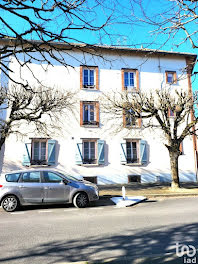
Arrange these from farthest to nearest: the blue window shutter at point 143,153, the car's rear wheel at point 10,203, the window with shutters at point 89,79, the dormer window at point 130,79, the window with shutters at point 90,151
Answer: the dormer window at point 130,79, the window with shutters at point 89,79, the blue window shutter at point 143,153, the window with shutters at point 90,151, the car's rear wheel at point 10,203

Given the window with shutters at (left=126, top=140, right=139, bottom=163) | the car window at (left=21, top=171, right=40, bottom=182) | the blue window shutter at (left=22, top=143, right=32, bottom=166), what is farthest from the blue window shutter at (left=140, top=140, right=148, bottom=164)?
the car window at (left=21, top=171, right=40, bottom=182)

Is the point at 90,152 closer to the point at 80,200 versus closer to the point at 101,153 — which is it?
the point at 101,153

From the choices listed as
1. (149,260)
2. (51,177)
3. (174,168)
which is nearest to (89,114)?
(174,168)

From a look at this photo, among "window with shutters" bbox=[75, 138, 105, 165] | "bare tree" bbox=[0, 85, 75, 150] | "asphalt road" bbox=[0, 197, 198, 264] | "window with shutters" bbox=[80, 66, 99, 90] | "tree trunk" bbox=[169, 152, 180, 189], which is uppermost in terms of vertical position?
"window with shutters" bbox=[80, 66, 99, 90]

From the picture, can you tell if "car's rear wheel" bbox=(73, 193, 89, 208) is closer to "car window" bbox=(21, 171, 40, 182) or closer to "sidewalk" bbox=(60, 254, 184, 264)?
"car window" bbox=(21, 171, 40, 182)

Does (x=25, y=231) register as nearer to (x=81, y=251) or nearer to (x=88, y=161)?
(x=81, y=251)

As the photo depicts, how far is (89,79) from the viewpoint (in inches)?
685

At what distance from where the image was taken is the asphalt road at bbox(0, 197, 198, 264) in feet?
12.3

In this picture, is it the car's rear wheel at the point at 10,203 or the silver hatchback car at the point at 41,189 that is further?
the silver hatchback car at the point at 41,189

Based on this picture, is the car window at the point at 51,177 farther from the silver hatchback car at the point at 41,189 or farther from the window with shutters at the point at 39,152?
the window with shutters at the point at 39,152

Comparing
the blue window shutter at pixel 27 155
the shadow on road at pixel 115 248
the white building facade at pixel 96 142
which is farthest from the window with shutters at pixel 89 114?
the shadow on road at pixel 115 248

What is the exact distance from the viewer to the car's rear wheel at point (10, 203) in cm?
765

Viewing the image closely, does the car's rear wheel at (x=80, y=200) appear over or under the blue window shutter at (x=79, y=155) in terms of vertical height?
under

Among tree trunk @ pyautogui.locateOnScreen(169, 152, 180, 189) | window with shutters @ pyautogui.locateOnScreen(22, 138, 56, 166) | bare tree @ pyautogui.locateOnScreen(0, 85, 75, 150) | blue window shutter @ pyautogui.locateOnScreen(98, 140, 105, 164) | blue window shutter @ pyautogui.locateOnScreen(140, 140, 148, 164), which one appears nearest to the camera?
bare tree @ pyautogui.locateOnScreen(0, 85, 75, 150)
